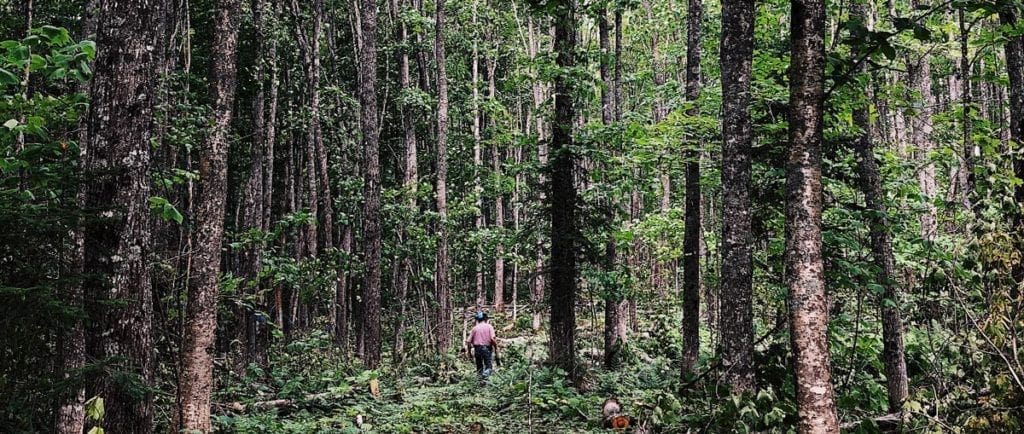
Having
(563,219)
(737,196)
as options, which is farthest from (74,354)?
(563,219)

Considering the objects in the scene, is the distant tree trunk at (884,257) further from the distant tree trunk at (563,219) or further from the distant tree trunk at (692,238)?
the distant tree trunk at (563,219)

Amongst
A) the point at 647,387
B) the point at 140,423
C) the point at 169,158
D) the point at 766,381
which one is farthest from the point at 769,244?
the point at 169,158

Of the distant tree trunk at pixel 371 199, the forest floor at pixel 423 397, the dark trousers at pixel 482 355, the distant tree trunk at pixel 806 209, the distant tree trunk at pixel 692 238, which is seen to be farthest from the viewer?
the dark trousers at pixel 482 355

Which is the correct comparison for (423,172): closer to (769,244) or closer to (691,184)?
(691,184)

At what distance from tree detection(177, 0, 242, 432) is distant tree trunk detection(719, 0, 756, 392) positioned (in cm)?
609

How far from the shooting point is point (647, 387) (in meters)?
13.7

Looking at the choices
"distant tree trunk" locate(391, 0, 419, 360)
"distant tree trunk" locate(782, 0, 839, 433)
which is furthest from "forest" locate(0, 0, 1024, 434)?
"distant tree trunk" locate(391, 0, 419, 360)

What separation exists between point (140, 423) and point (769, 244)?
29.7ft

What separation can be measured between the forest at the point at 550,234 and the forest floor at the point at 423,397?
8 cm

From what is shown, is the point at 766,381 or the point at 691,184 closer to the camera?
the point at 766,381

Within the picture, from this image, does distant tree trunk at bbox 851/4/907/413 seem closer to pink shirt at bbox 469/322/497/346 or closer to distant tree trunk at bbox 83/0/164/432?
pink shirt at bbox 469/322/497/346

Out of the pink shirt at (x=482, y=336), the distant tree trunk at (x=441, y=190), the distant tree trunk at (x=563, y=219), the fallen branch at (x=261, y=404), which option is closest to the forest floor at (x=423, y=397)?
the fallen branch at (x=261, y=404)

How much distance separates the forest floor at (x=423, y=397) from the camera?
9680 mm

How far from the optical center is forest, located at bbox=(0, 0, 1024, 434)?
5.26 m
